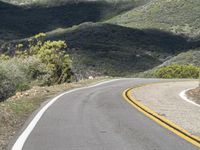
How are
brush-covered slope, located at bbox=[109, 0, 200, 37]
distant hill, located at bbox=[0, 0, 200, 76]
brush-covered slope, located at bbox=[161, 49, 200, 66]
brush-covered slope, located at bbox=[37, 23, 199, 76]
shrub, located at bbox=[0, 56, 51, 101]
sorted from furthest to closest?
brush-covered slope, located at bbox=[109, 0, 200, 37], distant hill, located at bbox=[0, 0, 200, 76], brush-covered slope, located at bbox=[37, 23, 199, 76], brush-covered slope, located at bbox=[161, 49, 200, 66], shrub, located at bbox=[0, 56, 51, 101]

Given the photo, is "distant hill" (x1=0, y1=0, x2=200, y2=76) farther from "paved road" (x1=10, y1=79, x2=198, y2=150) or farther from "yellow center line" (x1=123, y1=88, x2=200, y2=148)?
"paved road" (x1=10, y1=79, x2=198, y2=150)

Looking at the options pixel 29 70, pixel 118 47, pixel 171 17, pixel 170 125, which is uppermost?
pixel 171 17

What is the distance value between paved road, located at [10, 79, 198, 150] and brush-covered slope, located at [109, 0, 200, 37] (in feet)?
454

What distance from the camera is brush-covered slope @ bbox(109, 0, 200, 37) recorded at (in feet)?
513

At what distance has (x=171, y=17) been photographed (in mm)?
163625

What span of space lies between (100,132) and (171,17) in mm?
154619

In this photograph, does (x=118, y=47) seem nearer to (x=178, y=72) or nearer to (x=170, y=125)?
(x=178, y=72)

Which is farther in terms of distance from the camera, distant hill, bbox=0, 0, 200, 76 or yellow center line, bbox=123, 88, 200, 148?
distant hill, bbox=0, 0, 200, 76

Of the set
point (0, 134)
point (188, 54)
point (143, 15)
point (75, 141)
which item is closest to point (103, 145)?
point (75, 141)

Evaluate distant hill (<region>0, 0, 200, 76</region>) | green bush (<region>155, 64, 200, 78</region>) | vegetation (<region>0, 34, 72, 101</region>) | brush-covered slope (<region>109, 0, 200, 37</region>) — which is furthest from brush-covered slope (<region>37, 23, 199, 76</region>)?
vegetation (<region>0, 34, 72, 101</region>)

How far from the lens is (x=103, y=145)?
389 inches

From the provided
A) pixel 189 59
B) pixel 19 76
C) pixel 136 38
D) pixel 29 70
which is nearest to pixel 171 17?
pixel 136 38

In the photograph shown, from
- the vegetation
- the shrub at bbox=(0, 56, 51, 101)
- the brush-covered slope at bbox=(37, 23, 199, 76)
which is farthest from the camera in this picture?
the brush-covered slope at bbox=(37, 23, 199, 76)

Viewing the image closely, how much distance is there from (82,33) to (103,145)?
127839 millimetres
